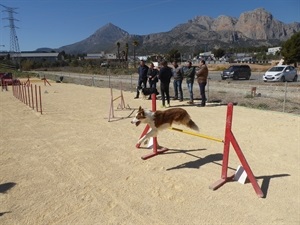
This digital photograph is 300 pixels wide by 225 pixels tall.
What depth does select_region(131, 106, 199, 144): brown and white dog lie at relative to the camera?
19.1 feet

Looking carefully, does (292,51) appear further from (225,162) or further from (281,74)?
(225,162)

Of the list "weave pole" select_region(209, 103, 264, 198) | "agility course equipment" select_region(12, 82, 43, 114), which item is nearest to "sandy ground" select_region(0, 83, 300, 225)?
"weave pole" select_region(209, 103, 264, 198)

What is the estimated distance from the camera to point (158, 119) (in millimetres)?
5926

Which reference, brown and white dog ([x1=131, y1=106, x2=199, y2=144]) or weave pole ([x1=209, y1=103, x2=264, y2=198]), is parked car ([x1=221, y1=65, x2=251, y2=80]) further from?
weave pole ([x1=209, y1=103, x2=264, y2=198])

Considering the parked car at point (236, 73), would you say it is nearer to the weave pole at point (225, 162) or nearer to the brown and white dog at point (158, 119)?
the brown and white dog at point (158, 119)

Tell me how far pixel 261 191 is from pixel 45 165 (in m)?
3.96

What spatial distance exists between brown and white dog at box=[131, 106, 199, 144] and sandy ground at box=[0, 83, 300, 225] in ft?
2.21

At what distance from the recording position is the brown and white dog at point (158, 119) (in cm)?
581

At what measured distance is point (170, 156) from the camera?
637 centimetres

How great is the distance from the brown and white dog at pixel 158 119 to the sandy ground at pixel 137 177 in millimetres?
674

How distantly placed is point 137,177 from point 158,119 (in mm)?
1248

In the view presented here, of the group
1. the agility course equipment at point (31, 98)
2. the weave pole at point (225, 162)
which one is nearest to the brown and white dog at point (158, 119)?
the weave pole at point (225, 162)

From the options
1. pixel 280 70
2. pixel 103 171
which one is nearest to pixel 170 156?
pixel 103 171

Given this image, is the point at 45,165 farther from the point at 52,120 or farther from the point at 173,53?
the point at 173,53
